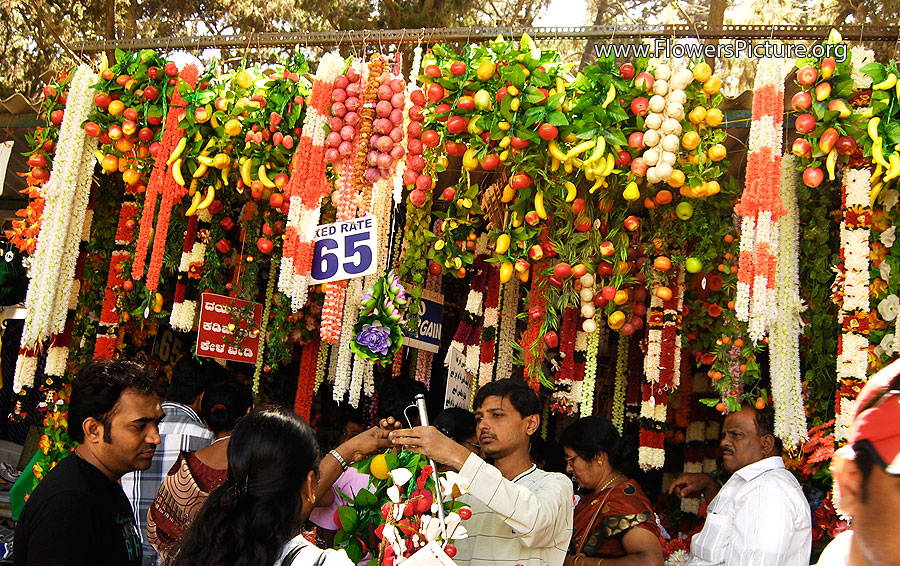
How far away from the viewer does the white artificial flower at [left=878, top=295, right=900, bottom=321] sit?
3098 mm

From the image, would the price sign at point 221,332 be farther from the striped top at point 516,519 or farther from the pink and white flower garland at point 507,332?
the striped top at point 516,519

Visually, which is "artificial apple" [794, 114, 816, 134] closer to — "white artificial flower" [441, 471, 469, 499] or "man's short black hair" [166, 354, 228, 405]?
"white artificial flower" [441, 471, 469, 499]

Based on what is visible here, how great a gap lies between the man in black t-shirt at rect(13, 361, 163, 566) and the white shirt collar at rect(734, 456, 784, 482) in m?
2.19

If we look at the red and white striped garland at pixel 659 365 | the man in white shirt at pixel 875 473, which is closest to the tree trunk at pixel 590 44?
the red and white striped garland at pixel 659 365

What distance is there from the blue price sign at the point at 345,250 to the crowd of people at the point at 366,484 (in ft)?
2.33

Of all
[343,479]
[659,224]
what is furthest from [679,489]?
[343,479]

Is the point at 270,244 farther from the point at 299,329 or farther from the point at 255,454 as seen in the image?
the point at 255,454

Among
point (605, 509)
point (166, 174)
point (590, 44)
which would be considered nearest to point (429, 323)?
point (166, 174)

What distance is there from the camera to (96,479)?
6.99 ft

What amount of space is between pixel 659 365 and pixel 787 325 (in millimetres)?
690

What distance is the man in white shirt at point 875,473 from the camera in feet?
2.54

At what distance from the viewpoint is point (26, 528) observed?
79.0 inches

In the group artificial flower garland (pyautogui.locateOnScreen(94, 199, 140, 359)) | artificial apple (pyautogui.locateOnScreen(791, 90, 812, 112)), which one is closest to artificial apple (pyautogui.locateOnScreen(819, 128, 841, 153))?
artificial apple (pyautogui.locateOnScreen(791, 90, 812, 112))

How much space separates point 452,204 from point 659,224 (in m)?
1.04
